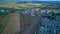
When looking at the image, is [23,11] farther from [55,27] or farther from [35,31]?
[55,27]

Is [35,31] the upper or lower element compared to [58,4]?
lower


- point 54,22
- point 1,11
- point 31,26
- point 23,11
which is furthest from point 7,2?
point 54,22

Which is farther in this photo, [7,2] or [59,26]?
[7,2]

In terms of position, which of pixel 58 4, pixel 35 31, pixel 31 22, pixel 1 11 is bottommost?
pixel 35 31

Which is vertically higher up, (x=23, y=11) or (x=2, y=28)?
(x=23, y=11)

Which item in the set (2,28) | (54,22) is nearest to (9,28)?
(2,28)

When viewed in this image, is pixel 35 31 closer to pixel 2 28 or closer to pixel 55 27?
pixel 55 27
